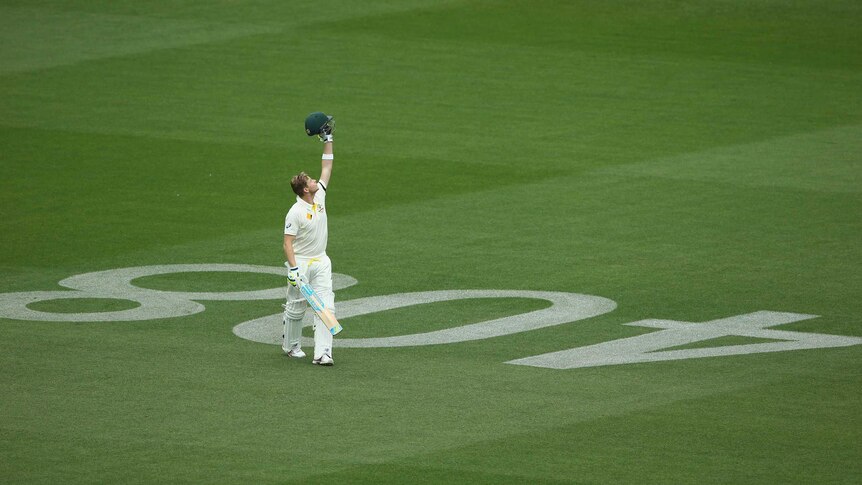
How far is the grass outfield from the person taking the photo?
1317 cm

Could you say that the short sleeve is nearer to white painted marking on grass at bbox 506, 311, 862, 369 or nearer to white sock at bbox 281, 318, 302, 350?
white sock at bbox 281, 318, 302, 350

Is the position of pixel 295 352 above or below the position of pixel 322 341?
below

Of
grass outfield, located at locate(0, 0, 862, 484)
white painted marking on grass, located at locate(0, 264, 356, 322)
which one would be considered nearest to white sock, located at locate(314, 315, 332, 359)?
grass outfield, located at locate(0, 0, 862, 484)

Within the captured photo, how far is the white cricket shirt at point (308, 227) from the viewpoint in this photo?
15961 millimetres

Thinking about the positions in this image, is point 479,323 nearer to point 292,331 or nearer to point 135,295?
point 292,331

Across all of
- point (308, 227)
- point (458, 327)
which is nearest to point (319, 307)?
point (308, 227)

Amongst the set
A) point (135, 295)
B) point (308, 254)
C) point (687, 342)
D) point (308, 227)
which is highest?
point (308, 227)

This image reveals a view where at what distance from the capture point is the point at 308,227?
16047 millimetres

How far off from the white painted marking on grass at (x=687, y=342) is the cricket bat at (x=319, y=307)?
1.92m

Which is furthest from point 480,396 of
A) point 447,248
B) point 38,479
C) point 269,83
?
point 269,83

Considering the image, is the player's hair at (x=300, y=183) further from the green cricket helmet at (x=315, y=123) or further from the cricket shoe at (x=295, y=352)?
the cricket shoe at (x=295, y=352)

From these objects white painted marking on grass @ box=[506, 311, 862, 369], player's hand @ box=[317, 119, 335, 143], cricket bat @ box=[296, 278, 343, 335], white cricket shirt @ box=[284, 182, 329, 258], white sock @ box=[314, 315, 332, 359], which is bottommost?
white painted marking on grass @ box=[506, 311, 862, 369]

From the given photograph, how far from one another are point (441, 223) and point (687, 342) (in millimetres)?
7093

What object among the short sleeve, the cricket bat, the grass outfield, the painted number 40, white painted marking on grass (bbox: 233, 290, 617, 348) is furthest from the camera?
white painted marking on grass (bbox: 233, 290, 617, 348)
